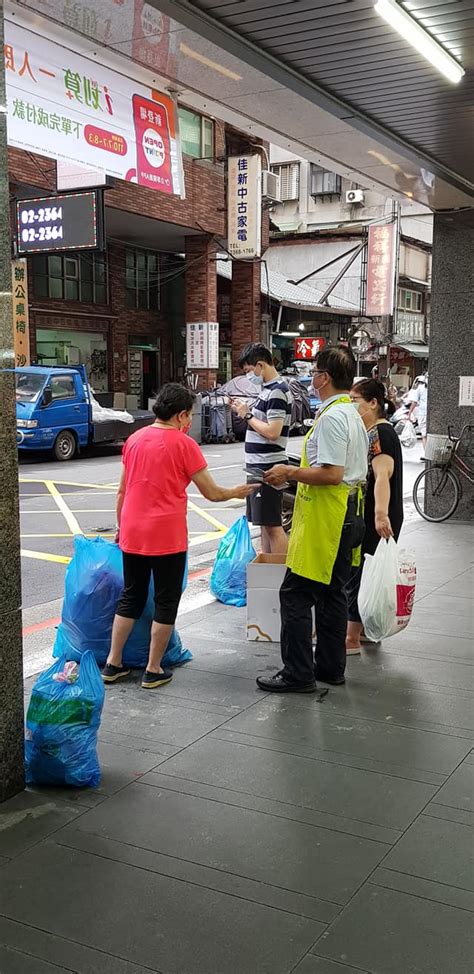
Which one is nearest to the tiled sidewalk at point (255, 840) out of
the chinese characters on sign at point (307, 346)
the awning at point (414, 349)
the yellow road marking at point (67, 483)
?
the yellow road marking at point (67, 483)

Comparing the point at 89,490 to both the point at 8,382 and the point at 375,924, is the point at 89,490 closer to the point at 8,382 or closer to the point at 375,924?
the point at 8,382

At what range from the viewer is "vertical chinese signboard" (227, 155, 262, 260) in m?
24.3

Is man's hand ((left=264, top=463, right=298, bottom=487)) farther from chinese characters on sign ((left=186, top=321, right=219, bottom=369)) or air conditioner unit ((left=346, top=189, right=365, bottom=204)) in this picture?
air conditioner unit ((left=346, top=189, right=365, bottom=204))

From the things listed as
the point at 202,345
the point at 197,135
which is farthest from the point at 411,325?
the point at 197,135

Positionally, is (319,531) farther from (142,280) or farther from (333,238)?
(333,238)

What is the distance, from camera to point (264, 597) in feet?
18.6

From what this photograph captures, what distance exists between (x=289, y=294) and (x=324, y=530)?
2912cm

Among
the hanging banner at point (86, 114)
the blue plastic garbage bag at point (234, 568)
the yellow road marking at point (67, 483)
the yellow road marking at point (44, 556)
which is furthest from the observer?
the yellow road marking at point (67, 483)

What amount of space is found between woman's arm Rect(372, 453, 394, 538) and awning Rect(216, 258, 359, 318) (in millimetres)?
23401

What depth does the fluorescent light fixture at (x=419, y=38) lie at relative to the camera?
15.6ft

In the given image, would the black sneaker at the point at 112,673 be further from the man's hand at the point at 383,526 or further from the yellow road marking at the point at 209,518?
the yellow road marking at the point at 209,518

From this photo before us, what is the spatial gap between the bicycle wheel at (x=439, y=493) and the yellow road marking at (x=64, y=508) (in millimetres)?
4156

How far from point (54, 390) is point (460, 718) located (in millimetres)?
15653

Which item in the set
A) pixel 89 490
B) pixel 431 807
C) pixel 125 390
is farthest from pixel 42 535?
pixel 125 390
